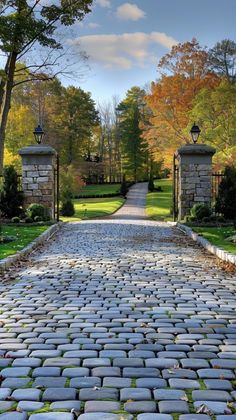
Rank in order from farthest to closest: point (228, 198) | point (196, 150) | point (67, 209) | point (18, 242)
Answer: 1. point (67, 209)
2. point (196, 150)
3. point (228, 198)
4. point (18, 242)

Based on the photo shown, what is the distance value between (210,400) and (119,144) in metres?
57.8

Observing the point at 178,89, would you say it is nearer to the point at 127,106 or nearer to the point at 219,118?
the point at 219,118

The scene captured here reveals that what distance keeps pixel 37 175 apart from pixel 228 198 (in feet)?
21.1

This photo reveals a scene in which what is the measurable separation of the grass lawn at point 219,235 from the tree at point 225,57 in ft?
75.4

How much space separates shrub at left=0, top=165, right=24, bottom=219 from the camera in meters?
16.1

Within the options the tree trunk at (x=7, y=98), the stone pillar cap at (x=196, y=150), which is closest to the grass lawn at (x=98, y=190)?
the tree trunk at (x=7, y=98)

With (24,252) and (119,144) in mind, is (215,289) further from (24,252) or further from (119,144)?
(119,144)

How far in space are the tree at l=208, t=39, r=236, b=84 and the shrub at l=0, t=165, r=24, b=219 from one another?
71.1ft

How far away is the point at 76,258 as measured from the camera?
852 centimetres

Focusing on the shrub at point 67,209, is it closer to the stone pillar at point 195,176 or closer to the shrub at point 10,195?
the shrub at point 10,195

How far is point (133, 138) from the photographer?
55438 millimetres

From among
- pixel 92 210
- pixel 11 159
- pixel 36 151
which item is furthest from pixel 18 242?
pixel 92 210

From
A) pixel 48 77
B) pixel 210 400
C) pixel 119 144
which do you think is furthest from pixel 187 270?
pixel 119 144

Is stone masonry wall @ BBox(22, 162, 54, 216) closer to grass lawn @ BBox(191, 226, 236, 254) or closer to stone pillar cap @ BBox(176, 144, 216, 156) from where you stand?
stone pillar cap @ BBox(176, 144, 216, 156)
